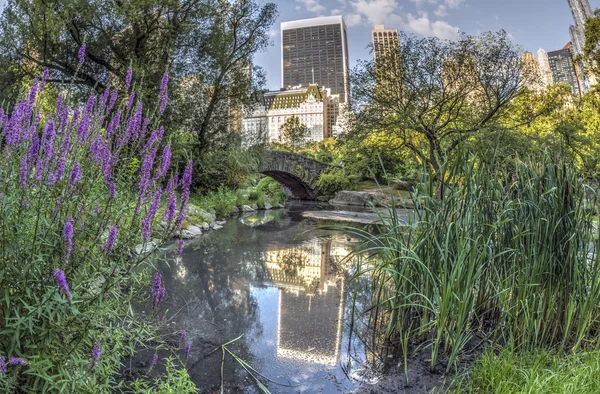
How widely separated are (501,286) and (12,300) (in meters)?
2.25

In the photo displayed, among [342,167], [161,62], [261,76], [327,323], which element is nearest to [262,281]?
[327,323]

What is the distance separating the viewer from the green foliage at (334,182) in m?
21.2

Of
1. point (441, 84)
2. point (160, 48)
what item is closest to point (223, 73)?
point (160, 48)

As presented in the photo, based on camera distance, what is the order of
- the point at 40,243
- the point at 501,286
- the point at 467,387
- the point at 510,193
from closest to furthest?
the point at 40,243, the point at 467,387, the point at 501,286, the point at 510,193

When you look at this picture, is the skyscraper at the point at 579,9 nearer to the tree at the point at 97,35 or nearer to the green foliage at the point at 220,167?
the green foliage at the point at 220,167

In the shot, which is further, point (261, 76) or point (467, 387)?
point (261, 76)

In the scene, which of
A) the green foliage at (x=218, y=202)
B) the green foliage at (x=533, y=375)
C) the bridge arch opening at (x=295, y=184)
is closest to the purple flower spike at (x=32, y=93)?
the green foliage at (x=533, y=375)

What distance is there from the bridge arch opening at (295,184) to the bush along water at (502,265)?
660 inches

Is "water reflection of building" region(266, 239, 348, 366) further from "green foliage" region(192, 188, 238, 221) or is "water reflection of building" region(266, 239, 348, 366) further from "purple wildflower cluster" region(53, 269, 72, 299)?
"green foliage" region(192, 188, 238, 221)

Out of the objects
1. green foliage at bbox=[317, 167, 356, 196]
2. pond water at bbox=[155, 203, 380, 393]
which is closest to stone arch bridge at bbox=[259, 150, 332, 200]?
green foliage at bbox=[317, 167, 356, 196]

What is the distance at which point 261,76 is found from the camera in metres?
13.0

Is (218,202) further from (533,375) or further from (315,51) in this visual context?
(315,51)

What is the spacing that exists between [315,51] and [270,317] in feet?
415

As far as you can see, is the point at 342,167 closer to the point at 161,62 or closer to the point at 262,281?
the point at 161,62
